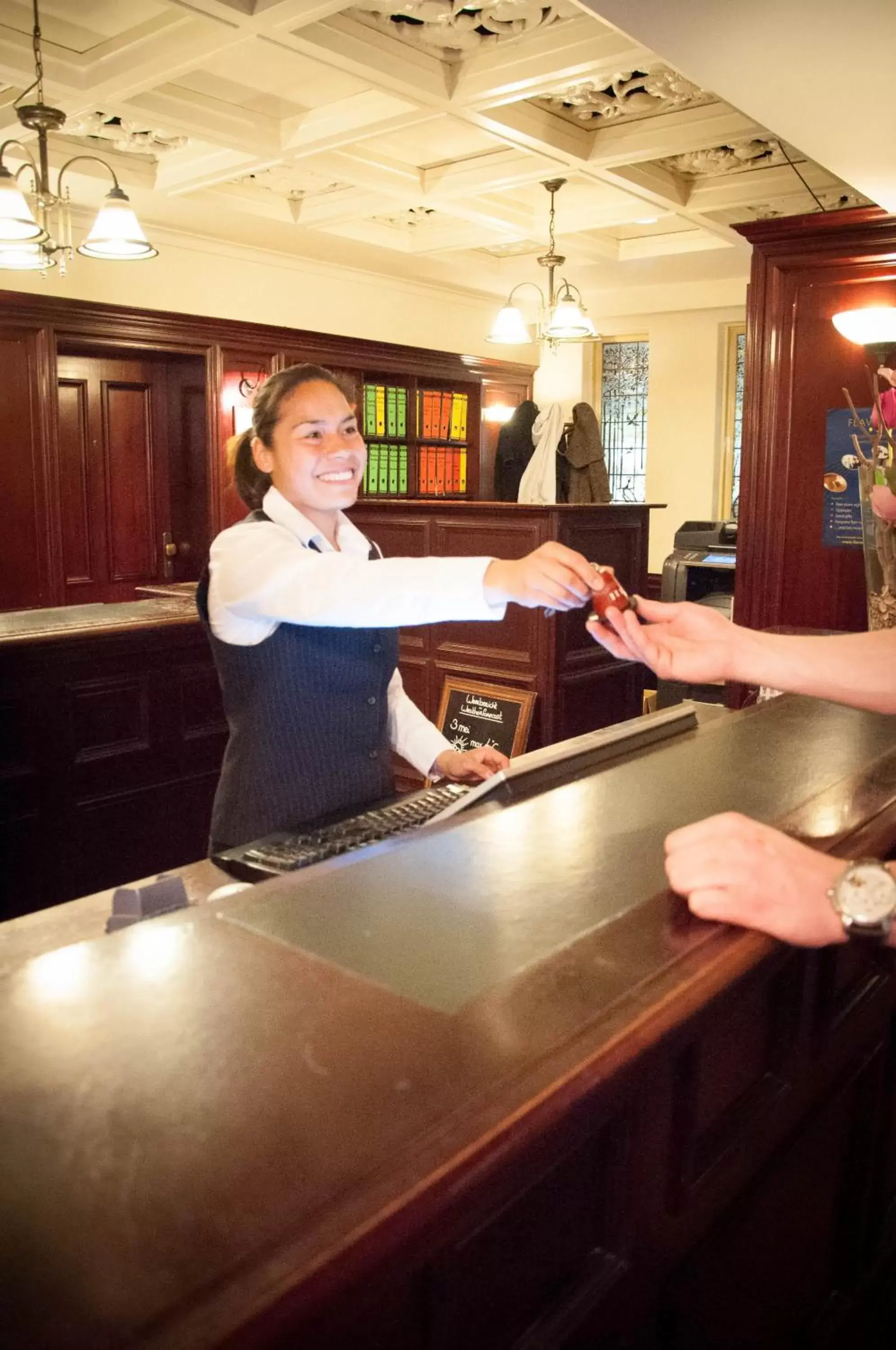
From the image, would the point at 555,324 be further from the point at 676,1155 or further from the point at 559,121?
the point at 676,1155

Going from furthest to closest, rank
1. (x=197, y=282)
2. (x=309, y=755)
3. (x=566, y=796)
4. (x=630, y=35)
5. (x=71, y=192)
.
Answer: (x=197, y=282) → (x=71, y=192) → (x=630, y=35) → (x=309, y=755) → (x=566, y=796)

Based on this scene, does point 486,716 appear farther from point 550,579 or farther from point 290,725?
point 550,579

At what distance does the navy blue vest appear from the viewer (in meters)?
1.82

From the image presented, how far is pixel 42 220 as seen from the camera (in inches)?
153

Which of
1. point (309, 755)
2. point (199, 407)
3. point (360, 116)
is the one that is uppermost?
point (360, 116)

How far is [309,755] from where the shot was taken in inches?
73.2

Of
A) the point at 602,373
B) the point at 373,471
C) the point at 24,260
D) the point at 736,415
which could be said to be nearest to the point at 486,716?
the point at 24,260

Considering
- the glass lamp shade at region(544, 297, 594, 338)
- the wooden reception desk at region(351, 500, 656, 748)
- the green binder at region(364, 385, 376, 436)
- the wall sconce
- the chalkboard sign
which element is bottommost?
the chalkboard sign

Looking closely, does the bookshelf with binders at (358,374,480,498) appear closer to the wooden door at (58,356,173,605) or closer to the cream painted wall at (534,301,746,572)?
the cream painted wall at (534,301,746,572)

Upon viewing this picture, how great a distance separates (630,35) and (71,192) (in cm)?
453

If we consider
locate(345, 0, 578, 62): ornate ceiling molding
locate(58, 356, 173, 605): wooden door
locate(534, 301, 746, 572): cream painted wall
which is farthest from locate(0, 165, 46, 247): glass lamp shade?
locate(534, 301, 746, 572): cream painted wall

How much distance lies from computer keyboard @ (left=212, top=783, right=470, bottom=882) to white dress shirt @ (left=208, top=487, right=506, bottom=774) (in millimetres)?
275

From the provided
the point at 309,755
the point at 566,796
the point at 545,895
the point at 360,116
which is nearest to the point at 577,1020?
the point at 545,895

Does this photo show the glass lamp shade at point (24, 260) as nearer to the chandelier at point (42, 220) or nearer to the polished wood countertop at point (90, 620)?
the chandelier at point (42, 220)
